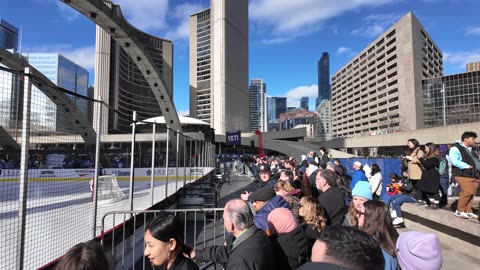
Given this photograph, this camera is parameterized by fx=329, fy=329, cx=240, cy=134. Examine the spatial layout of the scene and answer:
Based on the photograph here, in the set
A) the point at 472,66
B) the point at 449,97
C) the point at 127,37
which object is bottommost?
the point at 127,37

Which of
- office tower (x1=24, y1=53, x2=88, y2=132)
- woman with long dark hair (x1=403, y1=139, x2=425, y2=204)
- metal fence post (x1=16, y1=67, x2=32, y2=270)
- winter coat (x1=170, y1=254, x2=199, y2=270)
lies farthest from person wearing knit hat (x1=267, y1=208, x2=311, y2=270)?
woman with long dark hair (x1=403, y1=139, x2=425, y2=204)

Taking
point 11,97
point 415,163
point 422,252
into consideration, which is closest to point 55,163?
point 11,97

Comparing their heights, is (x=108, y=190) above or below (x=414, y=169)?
below

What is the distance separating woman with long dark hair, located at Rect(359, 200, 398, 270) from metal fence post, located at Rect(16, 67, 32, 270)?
3.11 metres

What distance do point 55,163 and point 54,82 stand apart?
4828 centimetres

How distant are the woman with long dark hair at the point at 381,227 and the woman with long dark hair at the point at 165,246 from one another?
1444 mm

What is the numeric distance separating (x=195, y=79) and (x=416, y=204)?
12830 centimetres

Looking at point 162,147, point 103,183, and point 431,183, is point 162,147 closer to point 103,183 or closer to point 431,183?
point 103,183

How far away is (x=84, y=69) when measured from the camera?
11075cm

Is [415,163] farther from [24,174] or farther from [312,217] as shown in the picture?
[24,174]

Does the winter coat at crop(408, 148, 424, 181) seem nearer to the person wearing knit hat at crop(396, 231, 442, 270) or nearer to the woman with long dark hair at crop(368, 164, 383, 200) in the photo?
the woman with long dark hair at crop(368, 164, 383, 200)

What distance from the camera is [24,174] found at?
318 cm

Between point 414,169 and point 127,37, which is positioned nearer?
point 414,169

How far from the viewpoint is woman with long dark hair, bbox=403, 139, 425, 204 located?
7520 mm
